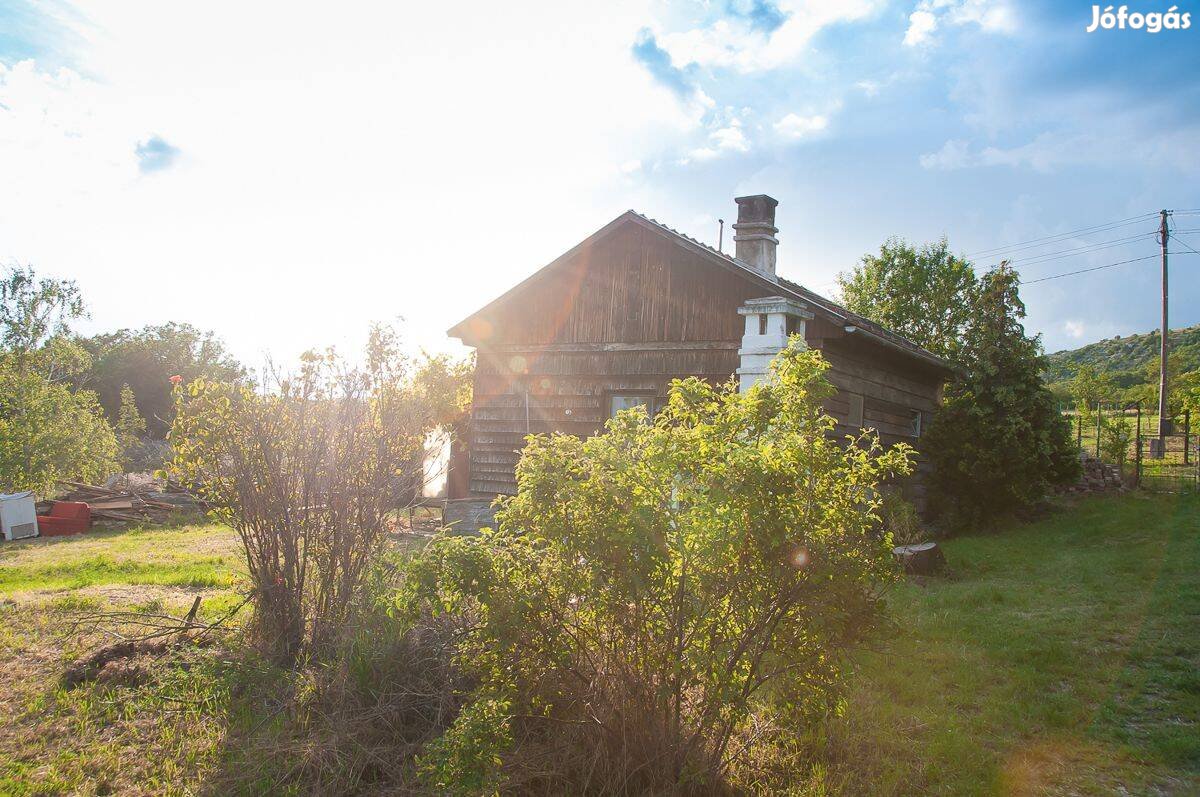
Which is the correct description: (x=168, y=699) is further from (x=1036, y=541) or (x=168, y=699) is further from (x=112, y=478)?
(x=112, y=478)

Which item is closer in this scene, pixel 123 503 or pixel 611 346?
pixel 611 346

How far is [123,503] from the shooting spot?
1773cm

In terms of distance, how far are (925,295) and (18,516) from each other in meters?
32.5

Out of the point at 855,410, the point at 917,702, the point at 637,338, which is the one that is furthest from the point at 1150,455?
the point at 917,702

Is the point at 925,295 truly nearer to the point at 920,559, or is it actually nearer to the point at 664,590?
the point at 920,559

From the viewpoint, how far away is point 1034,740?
507cm

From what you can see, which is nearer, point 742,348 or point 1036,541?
point 742,348

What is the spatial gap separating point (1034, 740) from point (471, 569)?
3868 mm

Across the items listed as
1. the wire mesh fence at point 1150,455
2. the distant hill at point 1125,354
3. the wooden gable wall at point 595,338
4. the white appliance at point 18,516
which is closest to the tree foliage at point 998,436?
the wire mesh fence at point 1150,455

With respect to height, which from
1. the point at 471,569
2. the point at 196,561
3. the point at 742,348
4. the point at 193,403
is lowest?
the point at 196,561

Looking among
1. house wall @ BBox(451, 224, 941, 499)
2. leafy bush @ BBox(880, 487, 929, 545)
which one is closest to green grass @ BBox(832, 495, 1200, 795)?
leafy bush @ BBox(880, 487, 929, 545)

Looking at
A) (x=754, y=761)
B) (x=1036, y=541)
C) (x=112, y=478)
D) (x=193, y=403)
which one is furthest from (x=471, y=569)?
(x=112, y=478)

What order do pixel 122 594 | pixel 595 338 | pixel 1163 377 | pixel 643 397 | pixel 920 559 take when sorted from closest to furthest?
pixel 122 594 → pixel 920 559 → pixel 643 397 → pixel 595 338 → pixel 1163 377

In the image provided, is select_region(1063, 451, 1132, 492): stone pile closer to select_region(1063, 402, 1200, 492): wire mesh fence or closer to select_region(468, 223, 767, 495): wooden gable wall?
select_region(1063, 402, 1200, 492): wire mesh fence
